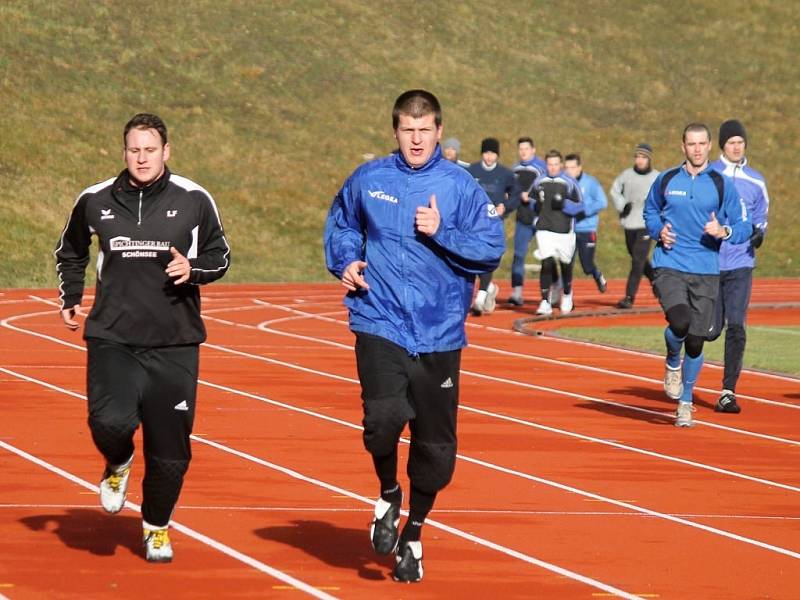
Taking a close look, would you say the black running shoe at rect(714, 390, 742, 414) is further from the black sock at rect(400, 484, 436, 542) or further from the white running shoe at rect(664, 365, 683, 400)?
the black sock at rect(400, 484, 436, 542)

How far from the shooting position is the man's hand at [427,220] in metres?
7.79

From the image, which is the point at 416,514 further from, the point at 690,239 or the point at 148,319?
the point at 690,239

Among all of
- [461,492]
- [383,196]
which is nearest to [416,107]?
[383,196]

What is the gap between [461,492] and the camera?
10.7 metres

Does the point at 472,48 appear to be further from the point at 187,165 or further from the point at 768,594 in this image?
the point at 768,594

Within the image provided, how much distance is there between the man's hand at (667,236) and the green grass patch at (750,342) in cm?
480

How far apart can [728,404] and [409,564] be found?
758cm

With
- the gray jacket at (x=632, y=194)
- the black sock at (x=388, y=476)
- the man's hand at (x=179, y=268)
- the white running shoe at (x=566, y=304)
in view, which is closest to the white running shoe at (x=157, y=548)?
the black sock at (x=388, y=476)

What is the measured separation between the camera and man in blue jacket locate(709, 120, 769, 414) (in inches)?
591

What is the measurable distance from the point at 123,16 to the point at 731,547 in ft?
125

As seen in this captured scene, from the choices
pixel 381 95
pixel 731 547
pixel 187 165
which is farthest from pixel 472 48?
pixel 731 547

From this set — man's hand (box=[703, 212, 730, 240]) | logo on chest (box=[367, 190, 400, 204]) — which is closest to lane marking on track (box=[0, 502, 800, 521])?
logo on chest (box=[367, 190, 400, 204])

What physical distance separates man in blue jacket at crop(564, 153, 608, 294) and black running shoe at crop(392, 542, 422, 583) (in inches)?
690

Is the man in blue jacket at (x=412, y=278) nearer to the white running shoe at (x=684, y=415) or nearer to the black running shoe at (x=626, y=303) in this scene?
the white running shoe at (x=684, y=415)
